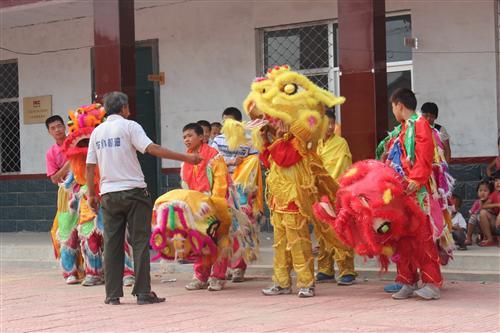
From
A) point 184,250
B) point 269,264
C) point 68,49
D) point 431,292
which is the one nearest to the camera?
point 431,292

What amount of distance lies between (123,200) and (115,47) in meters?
4.21

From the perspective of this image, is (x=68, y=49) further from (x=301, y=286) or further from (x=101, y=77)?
(x=301, y=286)

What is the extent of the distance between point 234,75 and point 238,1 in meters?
1.12

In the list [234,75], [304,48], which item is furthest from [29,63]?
[304,48]

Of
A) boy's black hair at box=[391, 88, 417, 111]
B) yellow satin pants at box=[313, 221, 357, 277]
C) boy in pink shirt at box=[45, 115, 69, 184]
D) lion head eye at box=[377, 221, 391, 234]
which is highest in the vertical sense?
boy's black hair at box=[391, 88, 417, 111]

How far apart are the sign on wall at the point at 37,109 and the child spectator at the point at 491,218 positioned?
8039 mm

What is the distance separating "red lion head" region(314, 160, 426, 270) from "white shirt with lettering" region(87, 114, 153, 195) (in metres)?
1.85

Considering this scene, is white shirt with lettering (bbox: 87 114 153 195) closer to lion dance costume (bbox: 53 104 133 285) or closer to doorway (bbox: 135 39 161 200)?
lion dance costume (bbox: 53 104 133 285)

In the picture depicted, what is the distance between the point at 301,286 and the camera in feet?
27.0

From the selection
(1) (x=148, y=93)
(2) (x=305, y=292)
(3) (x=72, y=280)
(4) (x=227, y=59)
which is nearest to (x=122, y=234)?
(2) (x=305, y=292)

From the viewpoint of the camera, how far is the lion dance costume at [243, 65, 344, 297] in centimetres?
817

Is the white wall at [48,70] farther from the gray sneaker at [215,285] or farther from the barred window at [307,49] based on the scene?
the gray sneaker at [215,285]

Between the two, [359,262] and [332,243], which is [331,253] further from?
[359,262]

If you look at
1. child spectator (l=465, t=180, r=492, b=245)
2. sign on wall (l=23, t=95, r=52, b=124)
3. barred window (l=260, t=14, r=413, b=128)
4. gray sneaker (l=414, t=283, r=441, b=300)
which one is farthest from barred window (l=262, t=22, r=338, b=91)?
gray sneaker (l=414, t=283, r=441, b=300)
